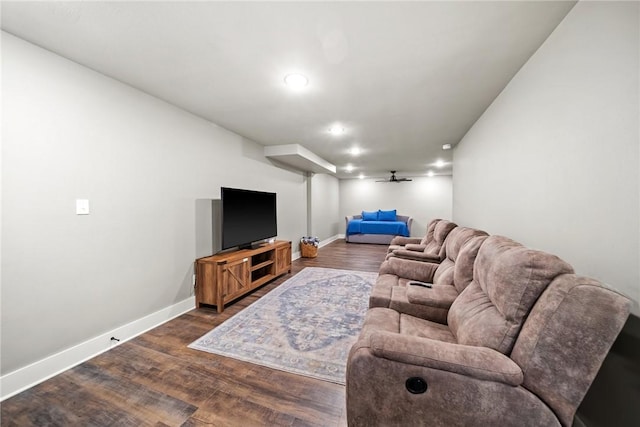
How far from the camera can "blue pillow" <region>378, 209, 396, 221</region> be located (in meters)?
8.07

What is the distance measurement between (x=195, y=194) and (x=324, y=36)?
2.26m

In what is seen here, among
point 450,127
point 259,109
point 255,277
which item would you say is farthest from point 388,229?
point 259,109

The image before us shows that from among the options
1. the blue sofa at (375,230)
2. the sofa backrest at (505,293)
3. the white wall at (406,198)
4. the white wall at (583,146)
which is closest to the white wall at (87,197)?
the sofa backrest at (505,293)

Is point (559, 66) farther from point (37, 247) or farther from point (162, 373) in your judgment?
point (37, 247)

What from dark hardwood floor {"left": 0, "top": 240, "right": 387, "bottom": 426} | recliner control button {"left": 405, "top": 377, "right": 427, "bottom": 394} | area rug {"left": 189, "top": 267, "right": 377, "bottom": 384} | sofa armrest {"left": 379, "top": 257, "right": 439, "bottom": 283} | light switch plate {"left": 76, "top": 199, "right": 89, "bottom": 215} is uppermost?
light switch plate {"left": 76, "top": 199, "right": 89, "bottom": 215}

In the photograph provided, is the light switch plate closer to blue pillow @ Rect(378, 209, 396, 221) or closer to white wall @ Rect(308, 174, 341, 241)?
white wall @ Rect(308, 174, 341, 241)

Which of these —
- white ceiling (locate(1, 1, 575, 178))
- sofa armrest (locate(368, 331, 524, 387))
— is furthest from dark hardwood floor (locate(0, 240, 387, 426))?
white ceiling (locate(1, 1, 575, 178))

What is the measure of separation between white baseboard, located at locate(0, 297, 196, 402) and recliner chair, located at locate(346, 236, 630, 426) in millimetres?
2187

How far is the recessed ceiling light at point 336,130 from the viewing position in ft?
11.0

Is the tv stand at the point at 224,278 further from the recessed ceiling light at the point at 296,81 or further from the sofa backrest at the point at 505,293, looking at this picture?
the sofa backrest at the point at 505,293

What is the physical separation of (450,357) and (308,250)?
4.56 metres

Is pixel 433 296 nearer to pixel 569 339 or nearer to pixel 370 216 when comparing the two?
pixel 569 339

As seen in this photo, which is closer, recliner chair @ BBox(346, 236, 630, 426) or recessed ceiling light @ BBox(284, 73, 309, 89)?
recliner chair @ BBox(346, 236, 630, 426)

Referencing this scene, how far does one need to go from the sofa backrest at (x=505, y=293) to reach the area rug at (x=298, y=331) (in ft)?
3.22
